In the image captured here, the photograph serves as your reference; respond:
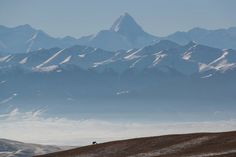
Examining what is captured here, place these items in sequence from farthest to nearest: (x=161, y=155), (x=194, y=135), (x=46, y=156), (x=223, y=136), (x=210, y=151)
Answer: (x=46, y=156), (x=194, y=135), (x=223, y=136), (x=161, y=155), (x=210, y=151)

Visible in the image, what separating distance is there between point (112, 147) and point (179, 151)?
52.0 feet

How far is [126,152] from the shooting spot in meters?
95.5

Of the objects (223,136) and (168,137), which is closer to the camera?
(223,136)

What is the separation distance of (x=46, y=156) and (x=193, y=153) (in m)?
36.0

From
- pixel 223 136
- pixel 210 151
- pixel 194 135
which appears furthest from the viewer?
pixel 194 135

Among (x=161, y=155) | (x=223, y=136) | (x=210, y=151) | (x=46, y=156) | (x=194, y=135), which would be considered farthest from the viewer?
(x=46, y=156)

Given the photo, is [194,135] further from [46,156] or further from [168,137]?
[46,156]

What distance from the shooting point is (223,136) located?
300ft

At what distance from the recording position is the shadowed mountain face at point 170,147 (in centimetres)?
7981

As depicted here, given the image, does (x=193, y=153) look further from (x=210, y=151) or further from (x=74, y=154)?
(x=74, y=154)

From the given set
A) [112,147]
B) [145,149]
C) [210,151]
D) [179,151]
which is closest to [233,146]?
[210,151]

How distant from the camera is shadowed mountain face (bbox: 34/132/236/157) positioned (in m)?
79.8

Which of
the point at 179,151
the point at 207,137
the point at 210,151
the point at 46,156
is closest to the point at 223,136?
the point at 207,137

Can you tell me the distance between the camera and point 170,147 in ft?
297
